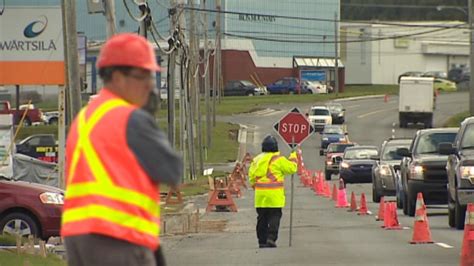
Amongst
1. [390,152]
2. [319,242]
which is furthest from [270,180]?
[390,152]

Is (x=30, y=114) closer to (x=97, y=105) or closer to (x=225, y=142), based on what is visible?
(x=225, y=142)

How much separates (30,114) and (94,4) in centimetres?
5024

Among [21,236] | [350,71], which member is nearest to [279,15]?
[350,71]

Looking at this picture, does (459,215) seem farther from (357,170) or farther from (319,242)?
(357,170)

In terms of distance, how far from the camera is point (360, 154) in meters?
43.4

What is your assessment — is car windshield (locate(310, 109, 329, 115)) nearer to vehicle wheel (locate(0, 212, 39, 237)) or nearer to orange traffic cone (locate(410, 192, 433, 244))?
orange traffic cone (locate(410, 192, 433, 244))

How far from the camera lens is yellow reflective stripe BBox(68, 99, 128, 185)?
5.87 m

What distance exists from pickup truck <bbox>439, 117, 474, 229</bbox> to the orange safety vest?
14868mm

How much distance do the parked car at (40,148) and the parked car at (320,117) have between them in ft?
84.4

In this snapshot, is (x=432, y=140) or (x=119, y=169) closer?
(x=119, y=169)

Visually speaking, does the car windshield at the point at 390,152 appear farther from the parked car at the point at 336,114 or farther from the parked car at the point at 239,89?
the parked car at the point at 239,89

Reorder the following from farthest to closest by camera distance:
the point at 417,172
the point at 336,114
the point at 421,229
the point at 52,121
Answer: the point at 336,114 → the point at 52,121 → the point at 417,172 → the point at 421,229

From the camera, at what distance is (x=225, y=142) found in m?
70.1

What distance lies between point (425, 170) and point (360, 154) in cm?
1884
